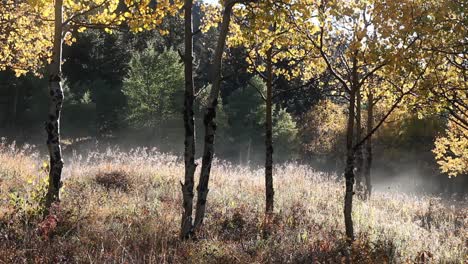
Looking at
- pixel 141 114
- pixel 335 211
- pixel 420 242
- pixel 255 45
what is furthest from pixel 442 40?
pixel 141 114

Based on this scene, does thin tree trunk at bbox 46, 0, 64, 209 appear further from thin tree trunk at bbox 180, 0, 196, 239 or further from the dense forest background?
the dense forest background

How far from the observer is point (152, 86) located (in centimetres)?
3312

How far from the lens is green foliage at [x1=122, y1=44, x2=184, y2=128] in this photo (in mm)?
33094

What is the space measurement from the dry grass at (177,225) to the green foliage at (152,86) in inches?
793

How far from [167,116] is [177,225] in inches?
1145

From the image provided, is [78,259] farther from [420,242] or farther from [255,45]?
[420,242]

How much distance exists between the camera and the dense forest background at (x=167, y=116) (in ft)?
111

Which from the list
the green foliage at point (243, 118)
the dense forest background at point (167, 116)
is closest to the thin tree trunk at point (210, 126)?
the dense forest background at point (167, 116)

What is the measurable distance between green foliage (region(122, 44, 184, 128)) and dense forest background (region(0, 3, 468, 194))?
0.28 ft

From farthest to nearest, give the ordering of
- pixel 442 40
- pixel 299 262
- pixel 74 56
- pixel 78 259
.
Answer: pixel 74 56
pixel 442 40
pixel 299 262
pixel 78 259

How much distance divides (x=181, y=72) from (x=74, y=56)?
494 inches

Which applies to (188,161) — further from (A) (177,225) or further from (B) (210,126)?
(A) (177,225)

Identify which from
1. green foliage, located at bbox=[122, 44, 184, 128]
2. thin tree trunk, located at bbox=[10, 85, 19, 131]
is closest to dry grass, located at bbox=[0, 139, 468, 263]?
green foliage, located at bbox=[122, 44, 184, 128]

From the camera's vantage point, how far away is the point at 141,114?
3394cm
